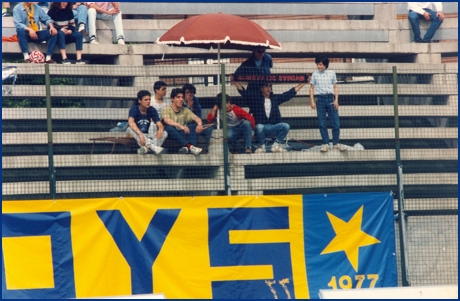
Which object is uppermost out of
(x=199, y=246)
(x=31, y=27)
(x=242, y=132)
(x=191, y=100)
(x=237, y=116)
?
(x=31, y=27)

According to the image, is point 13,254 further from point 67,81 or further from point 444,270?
point 444,270

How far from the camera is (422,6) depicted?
1602 centimetres

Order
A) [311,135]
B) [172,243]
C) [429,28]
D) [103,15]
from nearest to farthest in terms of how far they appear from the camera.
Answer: [172,243]
[311,135]
[103,15]
[429,28]

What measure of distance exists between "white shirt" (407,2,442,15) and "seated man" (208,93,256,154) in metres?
5.50

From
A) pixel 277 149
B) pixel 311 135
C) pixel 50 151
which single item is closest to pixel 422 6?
pixel 311 135

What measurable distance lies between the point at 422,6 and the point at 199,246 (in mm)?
7553

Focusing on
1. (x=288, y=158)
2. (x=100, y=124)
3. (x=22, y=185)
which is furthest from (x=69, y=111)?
(x=288, y=158)

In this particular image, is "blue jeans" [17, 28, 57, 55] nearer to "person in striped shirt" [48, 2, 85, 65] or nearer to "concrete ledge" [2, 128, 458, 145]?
"person in striped shirt" [48, 2, 85, 65]

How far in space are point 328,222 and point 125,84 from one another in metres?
4.29

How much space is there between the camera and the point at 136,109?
38.5 ft

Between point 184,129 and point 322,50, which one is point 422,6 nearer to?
point 322,50

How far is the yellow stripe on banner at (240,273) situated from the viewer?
11047 millimetres

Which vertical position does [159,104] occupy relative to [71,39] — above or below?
below

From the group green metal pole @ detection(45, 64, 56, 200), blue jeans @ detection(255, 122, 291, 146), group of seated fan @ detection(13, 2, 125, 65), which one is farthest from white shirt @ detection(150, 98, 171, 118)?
group of seated fan @ detection(13, 2, 125, 65)
